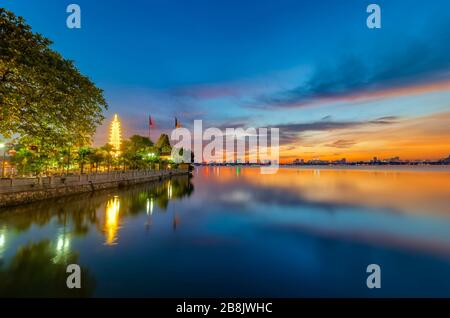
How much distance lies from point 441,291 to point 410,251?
4.91m

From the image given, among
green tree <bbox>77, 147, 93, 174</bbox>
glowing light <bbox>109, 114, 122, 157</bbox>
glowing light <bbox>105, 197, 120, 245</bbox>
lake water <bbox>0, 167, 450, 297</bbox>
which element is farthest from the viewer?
glowing light <bbox>109, 114, 122, 157</bbox>

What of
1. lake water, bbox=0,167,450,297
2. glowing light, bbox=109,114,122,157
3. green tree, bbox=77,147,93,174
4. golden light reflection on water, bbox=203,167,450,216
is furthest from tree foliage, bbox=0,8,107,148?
glowing light, bbox=109,114,122,157

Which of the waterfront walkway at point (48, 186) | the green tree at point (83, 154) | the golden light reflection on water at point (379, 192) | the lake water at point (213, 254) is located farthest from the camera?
the green tree at point (83, 154)

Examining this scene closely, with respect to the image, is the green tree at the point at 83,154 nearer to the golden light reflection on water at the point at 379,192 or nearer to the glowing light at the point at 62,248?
the glowing light at the point at 62,248

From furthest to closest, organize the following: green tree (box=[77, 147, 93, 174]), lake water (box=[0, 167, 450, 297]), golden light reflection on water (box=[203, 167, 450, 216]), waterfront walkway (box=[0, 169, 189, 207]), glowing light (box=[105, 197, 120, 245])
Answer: green tree (box=[77, 147, 93, 174]) < golden light reflection on water (box=[203, 167, 450, 216]) < waterfront walkway (box=[0, 169, 189, 207]) < glowing light (box=[105, 197, 120, 245]) < lake water (box=[0, 167, 450, 297])

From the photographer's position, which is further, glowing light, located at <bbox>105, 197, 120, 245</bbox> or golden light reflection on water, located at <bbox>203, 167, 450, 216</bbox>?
golden light reflection on water, located at <bbox>203, 167, 450, 216</bbox>

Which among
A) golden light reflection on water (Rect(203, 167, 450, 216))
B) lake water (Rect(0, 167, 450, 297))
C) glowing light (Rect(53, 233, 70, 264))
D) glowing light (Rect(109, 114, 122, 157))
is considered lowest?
golden light reflection on water (Rect(203, 167, 450, 216))

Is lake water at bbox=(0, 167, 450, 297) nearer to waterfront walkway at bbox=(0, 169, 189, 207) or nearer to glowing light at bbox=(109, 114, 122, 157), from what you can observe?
waterfront walkway at bbox=(0, 169, 189, 207)

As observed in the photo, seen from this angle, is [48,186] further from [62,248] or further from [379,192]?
[379,192]

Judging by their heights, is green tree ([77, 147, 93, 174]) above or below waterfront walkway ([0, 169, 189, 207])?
above

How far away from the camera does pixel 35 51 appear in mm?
13922

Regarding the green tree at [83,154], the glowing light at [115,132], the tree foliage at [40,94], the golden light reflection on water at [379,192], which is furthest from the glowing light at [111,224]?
the glowing light at [115,132]
